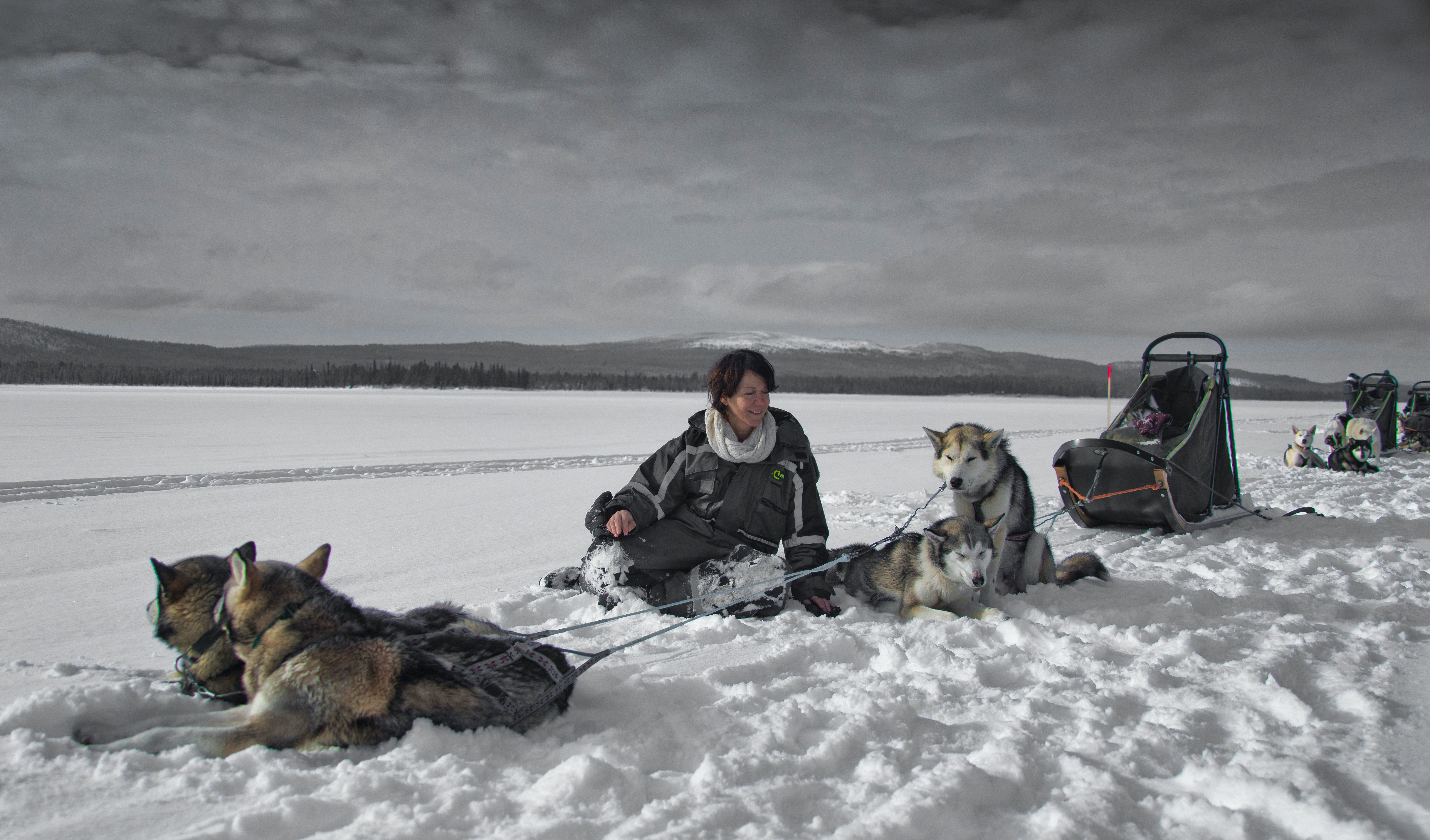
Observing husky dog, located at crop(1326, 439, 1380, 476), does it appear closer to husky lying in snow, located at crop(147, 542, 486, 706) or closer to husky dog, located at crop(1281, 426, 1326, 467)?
husky dog, located at crop(1281, 426, 1326, 467)

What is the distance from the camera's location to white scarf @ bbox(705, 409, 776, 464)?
3.87 meters

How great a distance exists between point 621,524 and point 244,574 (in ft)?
5.96

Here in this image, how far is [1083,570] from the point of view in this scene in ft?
15.0

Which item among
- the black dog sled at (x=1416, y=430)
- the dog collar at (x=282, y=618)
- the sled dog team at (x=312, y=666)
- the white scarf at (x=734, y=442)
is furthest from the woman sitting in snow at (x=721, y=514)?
the black dog sled at (x=1416, y=430)

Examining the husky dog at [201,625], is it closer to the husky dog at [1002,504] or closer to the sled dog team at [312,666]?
the sled dog team at [312,666]

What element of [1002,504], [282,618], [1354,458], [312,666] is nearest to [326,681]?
[312,666]

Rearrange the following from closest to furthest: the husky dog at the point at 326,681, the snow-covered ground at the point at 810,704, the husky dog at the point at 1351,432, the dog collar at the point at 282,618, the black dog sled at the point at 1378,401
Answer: the snow-covered ground at the point at 810,704 < the husky dog at the point at 326,681 < the dog collar at the point at 282,618 < the husky dog at the point at 1351,432 < the black dog sled at the point at 1378,401

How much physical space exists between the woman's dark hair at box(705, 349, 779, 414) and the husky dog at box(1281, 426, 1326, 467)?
11.7 m

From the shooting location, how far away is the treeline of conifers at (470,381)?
59.5 m

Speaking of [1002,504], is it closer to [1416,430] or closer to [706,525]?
[706,525]

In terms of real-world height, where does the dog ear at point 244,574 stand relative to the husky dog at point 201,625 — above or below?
above

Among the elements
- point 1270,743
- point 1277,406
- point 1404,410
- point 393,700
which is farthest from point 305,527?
point 1277,406

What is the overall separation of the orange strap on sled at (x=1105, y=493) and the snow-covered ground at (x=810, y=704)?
0.32 m

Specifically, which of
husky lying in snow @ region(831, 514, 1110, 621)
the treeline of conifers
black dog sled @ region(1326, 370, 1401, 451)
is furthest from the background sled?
the treeline of conifers
